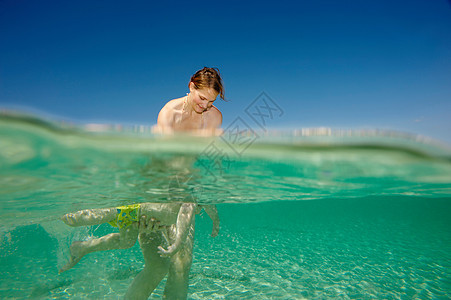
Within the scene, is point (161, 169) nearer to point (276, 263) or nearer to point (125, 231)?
point (125, 231)

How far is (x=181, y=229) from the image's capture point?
5.11 metres

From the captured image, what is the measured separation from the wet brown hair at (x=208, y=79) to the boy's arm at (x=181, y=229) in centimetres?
287

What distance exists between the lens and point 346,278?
9.58 m

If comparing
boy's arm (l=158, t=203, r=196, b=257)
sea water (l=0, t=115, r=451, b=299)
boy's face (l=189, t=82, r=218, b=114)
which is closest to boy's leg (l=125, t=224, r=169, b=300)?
boy's arm (l=158, t=203, r=196, b=257)

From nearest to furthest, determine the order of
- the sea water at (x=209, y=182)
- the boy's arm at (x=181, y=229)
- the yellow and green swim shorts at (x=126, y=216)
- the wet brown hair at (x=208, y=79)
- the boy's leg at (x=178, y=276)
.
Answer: the boy's arm at (x=181, y=229) < the wet brown hair at (x=208, y=79) < the sea water at (x=209, y=182) < the boy's leg at (x=178, y=276) < the yellow and green swim shorts at (x=126, y=216)

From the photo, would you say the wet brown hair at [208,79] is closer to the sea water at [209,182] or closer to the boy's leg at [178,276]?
the sea water at [209,182]

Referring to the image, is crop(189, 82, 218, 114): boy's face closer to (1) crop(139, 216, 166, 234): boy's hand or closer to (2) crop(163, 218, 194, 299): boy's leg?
(1) crop(139, 216, 166, 234): boy's hand

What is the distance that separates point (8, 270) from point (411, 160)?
17.0 m

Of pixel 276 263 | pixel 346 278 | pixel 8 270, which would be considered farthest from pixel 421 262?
pixel 8 270

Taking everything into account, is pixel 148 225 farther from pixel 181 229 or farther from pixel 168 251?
pixel 168 251

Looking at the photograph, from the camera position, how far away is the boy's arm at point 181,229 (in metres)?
4.73

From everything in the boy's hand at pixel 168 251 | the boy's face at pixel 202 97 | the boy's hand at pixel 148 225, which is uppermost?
the boy's face at pixel 202 97

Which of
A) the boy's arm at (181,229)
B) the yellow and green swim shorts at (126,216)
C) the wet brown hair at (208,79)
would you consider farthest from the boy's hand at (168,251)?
the wet brown hair at (208,79)

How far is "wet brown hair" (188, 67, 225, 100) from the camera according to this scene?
494 cm
